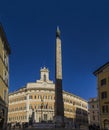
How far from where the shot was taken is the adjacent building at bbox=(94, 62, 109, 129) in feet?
162

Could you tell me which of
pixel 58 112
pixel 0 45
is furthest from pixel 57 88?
pixel 0 45

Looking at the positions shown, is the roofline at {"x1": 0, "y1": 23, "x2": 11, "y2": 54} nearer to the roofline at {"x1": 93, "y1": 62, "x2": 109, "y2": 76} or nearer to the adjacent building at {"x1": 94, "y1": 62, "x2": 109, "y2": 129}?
the roofline at {"x1": 93, "y1": 62, "x2": 109, "y2": 76}

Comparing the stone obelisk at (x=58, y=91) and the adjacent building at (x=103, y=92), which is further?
the adjacent building at (x=103, y=92)

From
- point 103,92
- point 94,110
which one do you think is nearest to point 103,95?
point 103,92

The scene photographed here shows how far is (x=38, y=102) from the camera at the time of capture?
323 feet

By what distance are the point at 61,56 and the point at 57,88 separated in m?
6.71

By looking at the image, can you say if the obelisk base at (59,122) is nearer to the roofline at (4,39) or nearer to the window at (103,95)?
the window at (103,95)

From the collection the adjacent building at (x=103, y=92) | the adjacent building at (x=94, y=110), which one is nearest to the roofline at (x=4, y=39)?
the adjacent building at (x=103, y=92)

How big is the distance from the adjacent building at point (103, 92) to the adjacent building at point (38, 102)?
4000 centimetres

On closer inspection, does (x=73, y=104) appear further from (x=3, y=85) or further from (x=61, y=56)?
(x=3, y=85)

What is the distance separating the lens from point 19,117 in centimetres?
10331

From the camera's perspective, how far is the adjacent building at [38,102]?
95.5 m

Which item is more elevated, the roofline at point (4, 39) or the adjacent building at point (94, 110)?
the roofline at point (4, 39)

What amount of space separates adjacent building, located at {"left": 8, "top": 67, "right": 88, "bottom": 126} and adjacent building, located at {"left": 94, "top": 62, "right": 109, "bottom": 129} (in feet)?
131
